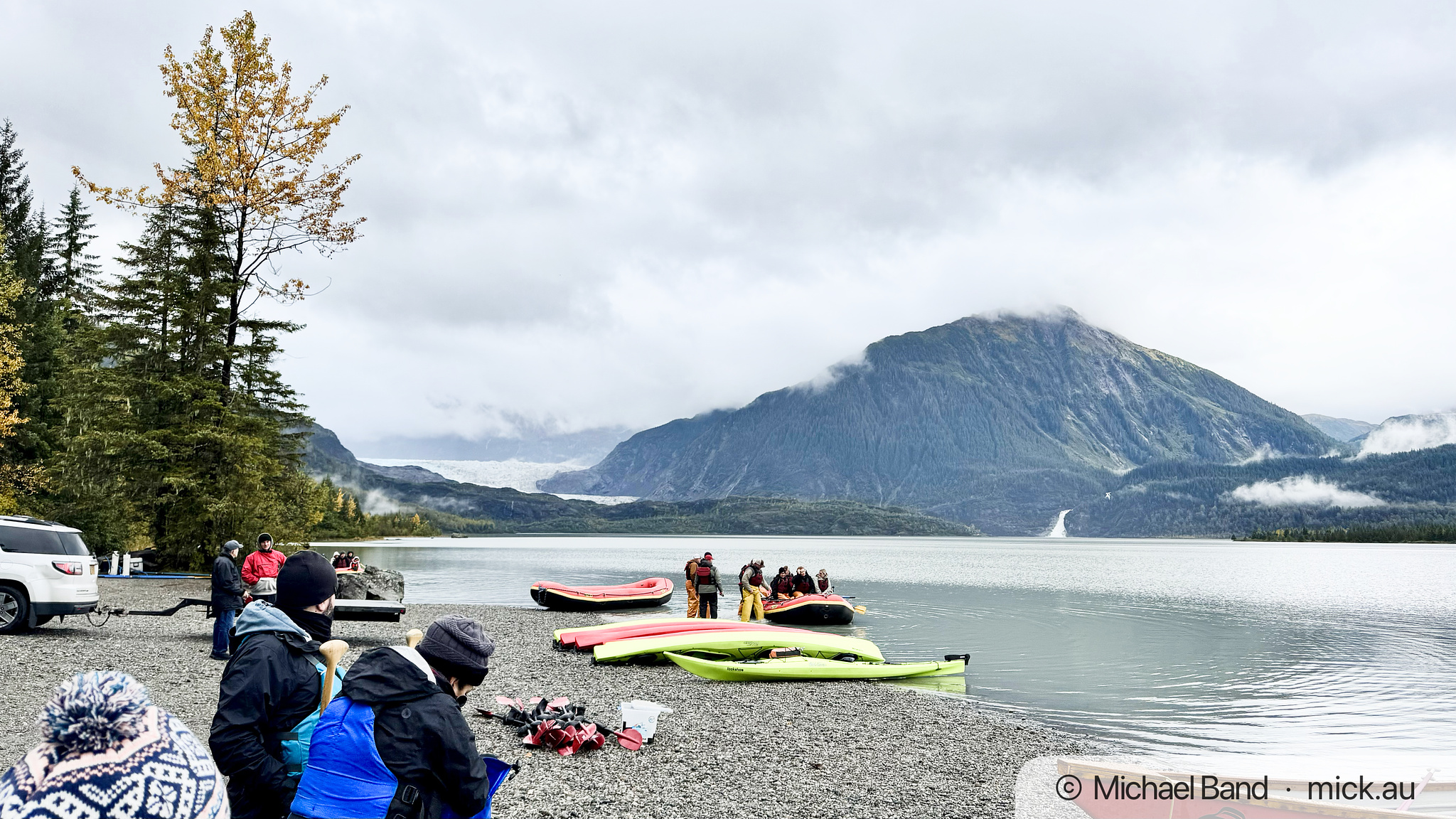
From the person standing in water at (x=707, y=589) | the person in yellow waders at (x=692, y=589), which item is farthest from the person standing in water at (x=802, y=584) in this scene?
the person standing in water at (x=707, y=589)

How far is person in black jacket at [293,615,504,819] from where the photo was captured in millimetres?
3545

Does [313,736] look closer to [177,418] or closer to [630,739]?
[630,739]

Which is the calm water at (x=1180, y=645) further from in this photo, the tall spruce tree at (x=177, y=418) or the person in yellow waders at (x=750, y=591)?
the tall spruce tree at (x=177, y=418)

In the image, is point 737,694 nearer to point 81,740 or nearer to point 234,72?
point 81,740

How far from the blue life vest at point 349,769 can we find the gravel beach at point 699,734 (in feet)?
14.5

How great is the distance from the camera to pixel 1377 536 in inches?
7840

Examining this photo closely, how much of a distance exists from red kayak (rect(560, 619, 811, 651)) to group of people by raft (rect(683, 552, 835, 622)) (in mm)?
3521

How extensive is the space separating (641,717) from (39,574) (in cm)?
1252

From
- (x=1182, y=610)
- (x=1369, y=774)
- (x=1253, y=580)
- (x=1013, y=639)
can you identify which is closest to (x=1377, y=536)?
(x=1253, y=580)

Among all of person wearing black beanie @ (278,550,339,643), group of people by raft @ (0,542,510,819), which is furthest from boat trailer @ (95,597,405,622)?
group of people by raft @ (0,542,510,819)

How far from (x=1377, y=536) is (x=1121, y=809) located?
243043mm

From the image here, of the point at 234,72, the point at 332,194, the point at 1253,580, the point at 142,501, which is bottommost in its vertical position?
the point at 1253,580

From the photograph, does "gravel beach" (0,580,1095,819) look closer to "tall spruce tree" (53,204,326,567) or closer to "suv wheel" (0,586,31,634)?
"suv wheel" (0,586,31,634)

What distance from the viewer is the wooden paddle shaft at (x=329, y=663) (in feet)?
13.5
